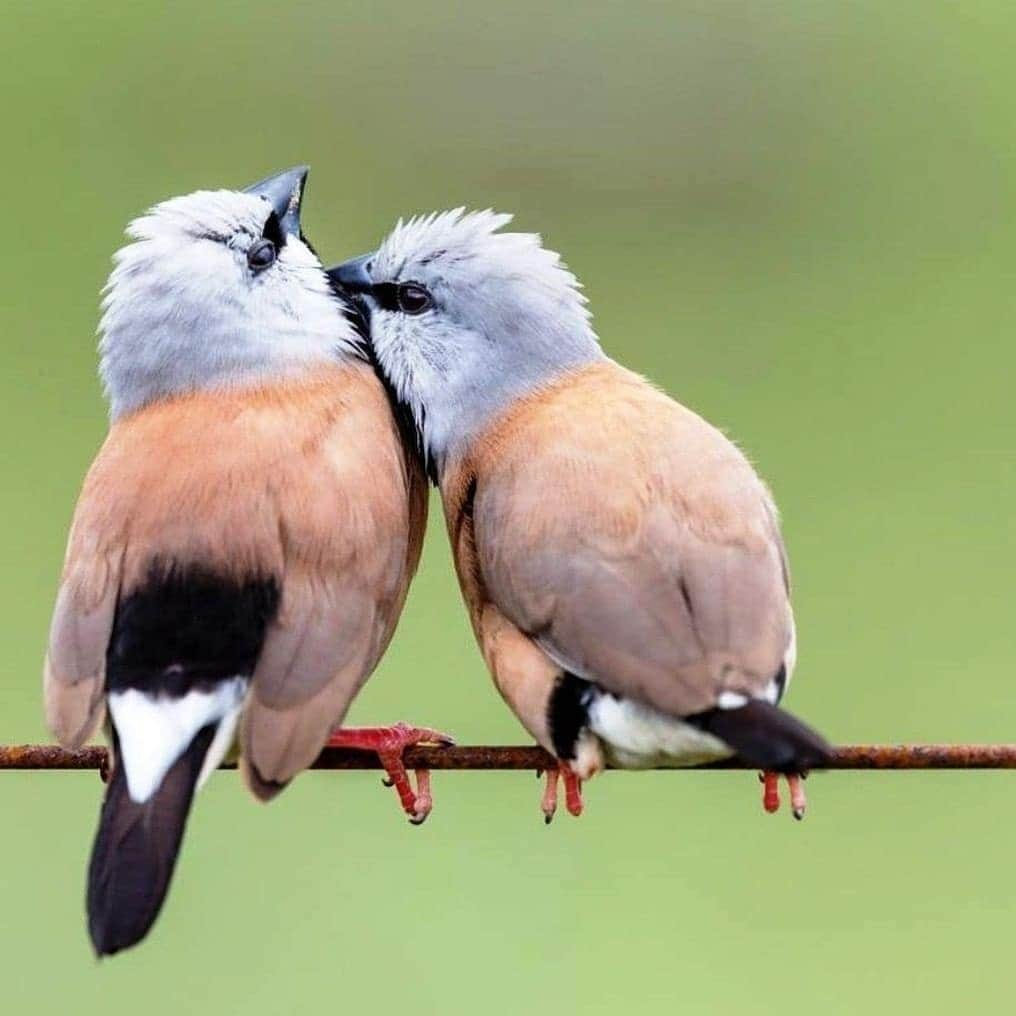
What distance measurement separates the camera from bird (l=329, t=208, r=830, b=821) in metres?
3.66

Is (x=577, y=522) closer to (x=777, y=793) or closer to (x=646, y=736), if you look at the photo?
(x=646, y=736)

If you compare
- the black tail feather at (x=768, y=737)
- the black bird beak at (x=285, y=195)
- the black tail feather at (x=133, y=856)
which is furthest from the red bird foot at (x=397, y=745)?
the black bird beak at (x=285, y=195)

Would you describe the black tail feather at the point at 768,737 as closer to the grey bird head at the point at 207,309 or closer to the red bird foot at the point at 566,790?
the red bird foot at the point at 566,790

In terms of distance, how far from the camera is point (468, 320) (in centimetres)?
444

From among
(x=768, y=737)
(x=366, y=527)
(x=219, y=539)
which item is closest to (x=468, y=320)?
(x=366, y=527)

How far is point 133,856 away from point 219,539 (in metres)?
0.60

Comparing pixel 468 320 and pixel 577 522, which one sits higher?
pixel 468 320

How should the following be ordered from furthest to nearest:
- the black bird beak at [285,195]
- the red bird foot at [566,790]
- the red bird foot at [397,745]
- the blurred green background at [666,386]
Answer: the blurred green background at [666,386] → the black bird beak at [285,195] → the red bird foot at [397,745] → the red bird foot at [566,790]

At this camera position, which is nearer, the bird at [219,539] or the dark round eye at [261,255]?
the bird at [219,539]

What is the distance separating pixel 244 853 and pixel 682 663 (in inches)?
82.2

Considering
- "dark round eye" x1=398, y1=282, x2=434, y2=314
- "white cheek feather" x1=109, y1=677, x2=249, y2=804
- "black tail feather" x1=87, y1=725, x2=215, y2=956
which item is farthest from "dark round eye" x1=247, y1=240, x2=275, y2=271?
"black tail feather" x1=87, y1=725, x2=215, y2=956

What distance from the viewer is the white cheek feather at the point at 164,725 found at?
3562 millimetres

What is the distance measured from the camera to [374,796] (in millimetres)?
5883

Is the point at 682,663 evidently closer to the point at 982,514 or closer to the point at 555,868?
the point at 555,868
